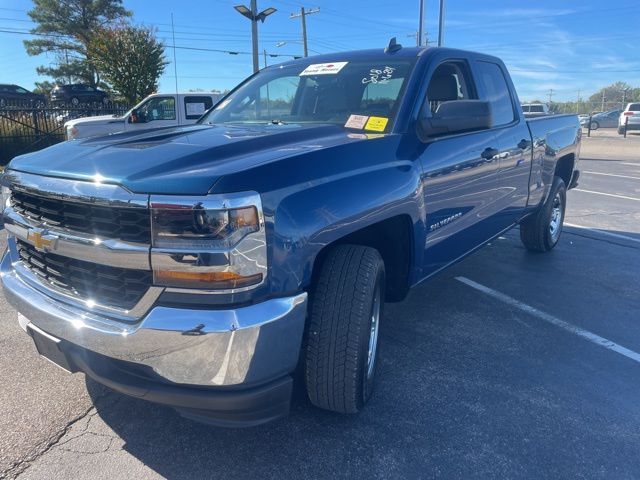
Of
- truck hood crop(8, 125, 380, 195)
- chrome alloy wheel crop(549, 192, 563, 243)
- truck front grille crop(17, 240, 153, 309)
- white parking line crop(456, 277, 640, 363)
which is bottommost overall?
white parking line crop(456, 277, 640, 363)

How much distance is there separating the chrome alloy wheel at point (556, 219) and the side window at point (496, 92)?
5.59 feet

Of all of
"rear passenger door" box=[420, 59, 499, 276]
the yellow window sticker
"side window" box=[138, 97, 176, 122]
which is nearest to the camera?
the yellow window sticker

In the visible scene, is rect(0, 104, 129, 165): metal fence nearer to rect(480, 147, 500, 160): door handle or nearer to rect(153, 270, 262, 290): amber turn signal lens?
rect(480, 147, 500, 160): door handle

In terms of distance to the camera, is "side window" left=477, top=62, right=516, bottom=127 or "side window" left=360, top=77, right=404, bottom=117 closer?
"side window" left=360, top=77, right=404, bottom=117

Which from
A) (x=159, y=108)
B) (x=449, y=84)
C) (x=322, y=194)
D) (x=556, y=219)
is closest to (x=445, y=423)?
(x=322, y=194)

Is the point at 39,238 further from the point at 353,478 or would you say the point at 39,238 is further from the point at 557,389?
the point at 557,389

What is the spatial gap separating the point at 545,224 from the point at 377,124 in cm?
345

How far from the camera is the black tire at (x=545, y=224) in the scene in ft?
18.3

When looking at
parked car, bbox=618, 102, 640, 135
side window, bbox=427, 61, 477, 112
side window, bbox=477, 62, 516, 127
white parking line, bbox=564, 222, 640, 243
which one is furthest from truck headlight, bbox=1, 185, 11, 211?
parked car, bbox=618, 102, 640, 135

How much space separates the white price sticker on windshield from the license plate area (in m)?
2.43

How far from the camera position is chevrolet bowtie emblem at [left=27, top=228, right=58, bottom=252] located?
224 centimetres

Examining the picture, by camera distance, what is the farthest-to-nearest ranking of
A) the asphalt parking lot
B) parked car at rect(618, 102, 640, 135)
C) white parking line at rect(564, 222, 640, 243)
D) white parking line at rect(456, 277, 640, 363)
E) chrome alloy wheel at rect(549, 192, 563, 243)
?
parked car at rect(618, 102, 640, 135) → white parking line at rect(564, 222, 640, 243) → chrome alloy wheel at rect(549, 192, 563, 243) → white parking line at rect(456, 277, 640, 363) → the asphalt parking lot

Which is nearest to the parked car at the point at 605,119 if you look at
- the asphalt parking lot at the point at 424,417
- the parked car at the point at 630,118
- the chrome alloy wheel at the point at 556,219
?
the parked car at the point at 630,118

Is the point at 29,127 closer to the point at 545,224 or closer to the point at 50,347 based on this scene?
the point at 545,224
